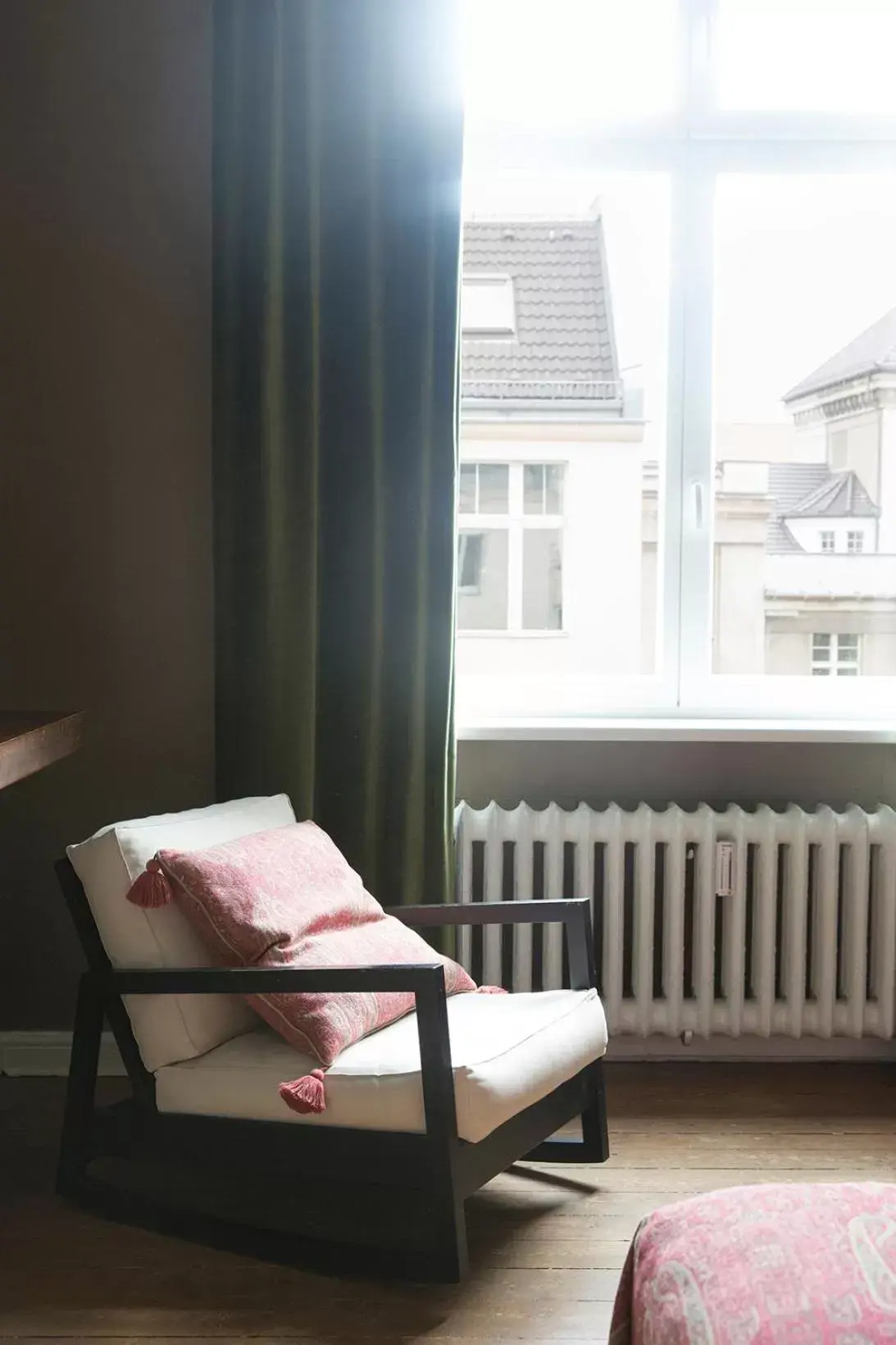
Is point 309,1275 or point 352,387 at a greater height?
point 352,387

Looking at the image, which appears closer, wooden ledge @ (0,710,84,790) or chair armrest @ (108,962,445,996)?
chair armrest @ (108,962,445,996)

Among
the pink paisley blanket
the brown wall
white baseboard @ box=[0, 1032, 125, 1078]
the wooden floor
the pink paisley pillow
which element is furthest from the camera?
white baseboard @ box=[0, 1032, 125, 1078]

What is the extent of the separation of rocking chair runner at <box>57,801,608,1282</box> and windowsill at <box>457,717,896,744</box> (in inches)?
24.3

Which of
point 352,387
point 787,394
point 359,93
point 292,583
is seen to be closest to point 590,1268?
point 292,583

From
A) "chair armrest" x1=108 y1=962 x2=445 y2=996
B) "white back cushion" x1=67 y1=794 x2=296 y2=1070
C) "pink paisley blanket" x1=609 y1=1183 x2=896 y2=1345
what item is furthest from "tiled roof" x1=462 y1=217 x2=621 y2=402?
"pink paisley blanket" x1=609 y1=1183 x2=896 y2=1345

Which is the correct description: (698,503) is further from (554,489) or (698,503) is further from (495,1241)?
(495,1241)

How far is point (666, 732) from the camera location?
303 cm

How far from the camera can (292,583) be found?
286cm

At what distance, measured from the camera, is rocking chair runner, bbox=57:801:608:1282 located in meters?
2.05

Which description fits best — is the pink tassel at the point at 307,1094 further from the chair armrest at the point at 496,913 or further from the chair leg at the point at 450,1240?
the chair armrest at the point at 496,913

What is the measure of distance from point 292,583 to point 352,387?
45 centimetres

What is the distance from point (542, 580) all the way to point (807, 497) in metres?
0.68

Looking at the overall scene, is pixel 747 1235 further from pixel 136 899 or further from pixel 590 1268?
pixel 136 899

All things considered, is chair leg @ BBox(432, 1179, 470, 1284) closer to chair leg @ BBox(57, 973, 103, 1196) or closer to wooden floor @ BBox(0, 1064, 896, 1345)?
wooden floor @ BBox(0, 1064, 896, 1345)
